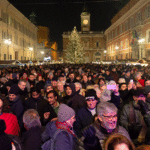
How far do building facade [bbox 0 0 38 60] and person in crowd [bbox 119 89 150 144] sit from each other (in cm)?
2596

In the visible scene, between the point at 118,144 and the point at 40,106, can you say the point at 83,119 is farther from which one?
the point at 118,144

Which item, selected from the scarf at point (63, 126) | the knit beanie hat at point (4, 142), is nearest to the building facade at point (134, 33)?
the scarf at point (63, 126)

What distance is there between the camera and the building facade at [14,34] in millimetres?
36000

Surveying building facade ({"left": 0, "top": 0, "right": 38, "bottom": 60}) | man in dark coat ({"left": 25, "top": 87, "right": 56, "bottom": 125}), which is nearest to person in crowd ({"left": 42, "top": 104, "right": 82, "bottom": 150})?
man in dark coat ({"left": 25, "top": 87, "right": 56, "bottom": 125})

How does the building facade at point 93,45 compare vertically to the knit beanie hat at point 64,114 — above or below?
above

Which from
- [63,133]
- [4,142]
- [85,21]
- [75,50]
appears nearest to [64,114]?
[63,133]

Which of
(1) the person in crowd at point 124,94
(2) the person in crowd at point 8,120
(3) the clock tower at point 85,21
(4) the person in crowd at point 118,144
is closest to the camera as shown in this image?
(4) the person in crowd at point 118,144

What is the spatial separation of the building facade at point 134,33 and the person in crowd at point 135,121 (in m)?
28.9

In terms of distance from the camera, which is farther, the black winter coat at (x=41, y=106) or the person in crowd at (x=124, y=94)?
the person in crowd at (x=124, y=94)

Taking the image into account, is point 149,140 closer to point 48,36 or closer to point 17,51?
point 17,51

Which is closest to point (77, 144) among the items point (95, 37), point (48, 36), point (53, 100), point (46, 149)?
point (46, 149)

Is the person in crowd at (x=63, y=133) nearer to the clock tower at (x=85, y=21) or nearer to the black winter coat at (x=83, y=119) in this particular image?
the black winter coat at (x=83, y=119)

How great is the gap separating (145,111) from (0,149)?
272 centimetres

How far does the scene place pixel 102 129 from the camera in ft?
9.57
